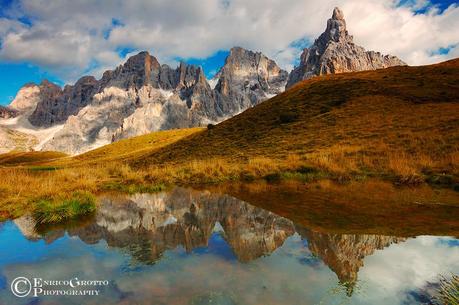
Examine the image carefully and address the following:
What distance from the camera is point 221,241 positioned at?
938 centimetres

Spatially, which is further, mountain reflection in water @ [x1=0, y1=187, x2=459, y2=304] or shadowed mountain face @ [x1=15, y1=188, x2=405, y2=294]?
A: shadowed mountain face @ [x1=15, y1=188, x2=405, y2=294]

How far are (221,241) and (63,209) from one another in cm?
708

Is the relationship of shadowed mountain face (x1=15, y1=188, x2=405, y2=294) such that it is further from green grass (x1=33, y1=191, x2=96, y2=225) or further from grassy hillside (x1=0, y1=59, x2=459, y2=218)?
grassy hillside (x1=0, y1=59, x2=459, y2=218)

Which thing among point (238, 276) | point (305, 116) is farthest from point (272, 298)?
point (305, 116)

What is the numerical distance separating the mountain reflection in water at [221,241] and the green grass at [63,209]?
1.38 ft

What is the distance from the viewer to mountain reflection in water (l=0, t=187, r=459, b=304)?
6297 mm

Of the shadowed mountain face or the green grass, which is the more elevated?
the green grass

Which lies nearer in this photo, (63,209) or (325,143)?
(63,209)

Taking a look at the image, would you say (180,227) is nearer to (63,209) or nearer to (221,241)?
(221,241)

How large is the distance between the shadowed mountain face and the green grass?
44 cm

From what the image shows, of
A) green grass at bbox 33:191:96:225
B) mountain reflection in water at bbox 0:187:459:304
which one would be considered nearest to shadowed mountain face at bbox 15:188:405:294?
mountain reflection in water at bbox 0:187:459:304

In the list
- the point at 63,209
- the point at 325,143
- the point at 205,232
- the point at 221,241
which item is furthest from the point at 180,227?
the point at 325,143

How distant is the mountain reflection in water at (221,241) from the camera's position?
630 cm

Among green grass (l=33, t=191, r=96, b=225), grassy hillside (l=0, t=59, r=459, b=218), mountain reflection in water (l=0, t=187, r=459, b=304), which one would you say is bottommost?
mountain reflection in water (l=0, t=187, r=459, b=304)
